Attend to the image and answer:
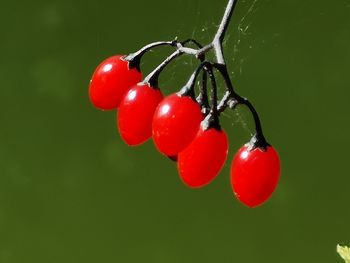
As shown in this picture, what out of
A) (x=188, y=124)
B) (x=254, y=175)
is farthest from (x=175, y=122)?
(x=254, y=175)

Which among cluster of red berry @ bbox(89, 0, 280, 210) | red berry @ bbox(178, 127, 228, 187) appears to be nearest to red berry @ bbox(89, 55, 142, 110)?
cluster of red berry @ bbox(89, 0, 280, 210)

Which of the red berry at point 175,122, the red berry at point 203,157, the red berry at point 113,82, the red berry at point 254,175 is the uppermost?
the red berry at point 113,82

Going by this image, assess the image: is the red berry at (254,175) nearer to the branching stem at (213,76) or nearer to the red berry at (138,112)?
the branching stem at (213,76)

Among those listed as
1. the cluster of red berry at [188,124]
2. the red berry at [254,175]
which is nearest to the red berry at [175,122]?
the cluster of red berry at [188,124]

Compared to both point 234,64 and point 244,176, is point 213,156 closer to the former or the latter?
point 244,176

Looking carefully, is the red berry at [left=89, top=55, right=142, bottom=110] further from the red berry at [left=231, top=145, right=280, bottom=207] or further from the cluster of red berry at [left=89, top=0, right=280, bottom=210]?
the red berry at [left=231, top=145, right=280, bottom=207]

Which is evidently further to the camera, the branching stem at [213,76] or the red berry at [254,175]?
the red berry at [254,175]

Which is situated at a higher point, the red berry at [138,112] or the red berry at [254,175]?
the red berry at [138,112]

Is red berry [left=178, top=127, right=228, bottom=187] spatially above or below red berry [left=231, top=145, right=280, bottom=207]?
above
